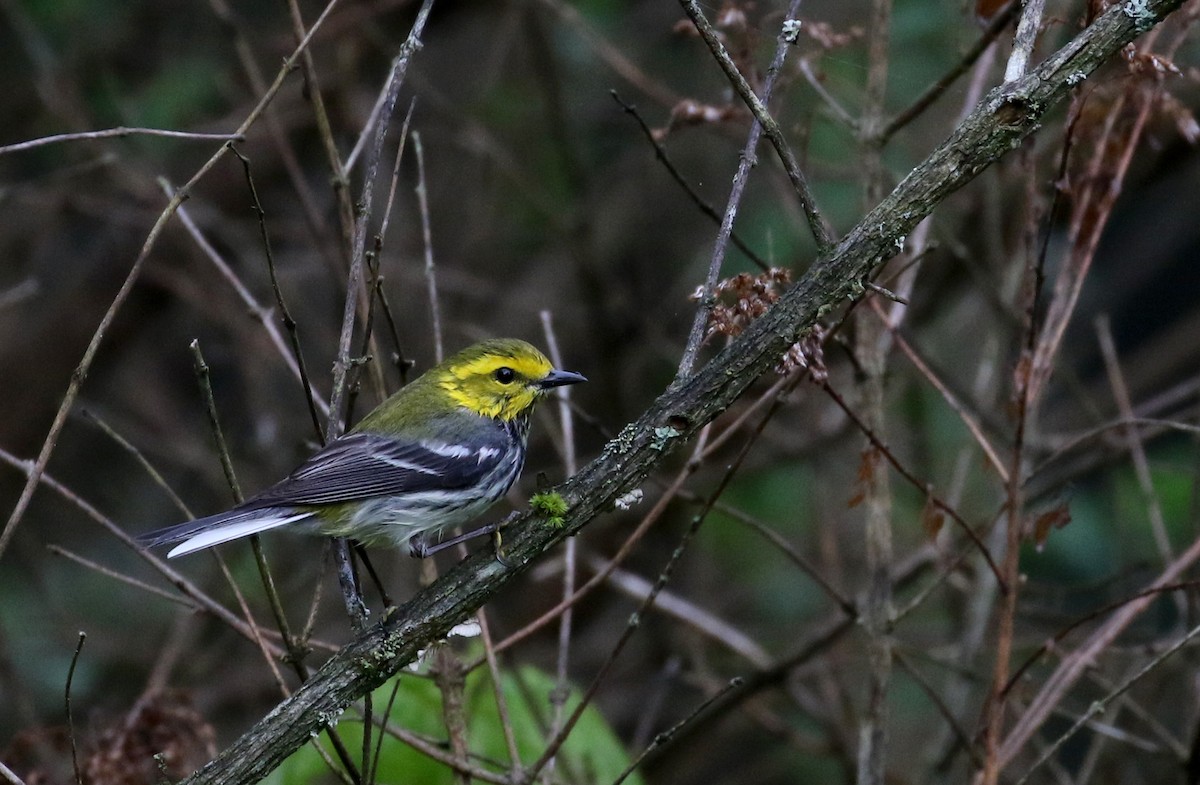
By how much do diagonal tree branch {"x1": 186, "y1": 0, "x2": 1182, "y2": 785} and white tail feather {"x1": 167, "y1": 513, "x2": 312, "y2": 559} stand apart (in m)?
0.72

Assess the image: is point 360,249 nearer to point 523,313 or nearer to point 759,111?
point 759,111

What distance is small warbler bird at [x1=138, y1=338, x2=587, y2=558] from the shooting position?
361 centimetres

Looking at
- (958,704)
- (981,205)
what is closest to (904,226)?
(958,704)

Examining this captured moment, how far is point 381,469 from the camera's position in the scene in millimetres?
3836

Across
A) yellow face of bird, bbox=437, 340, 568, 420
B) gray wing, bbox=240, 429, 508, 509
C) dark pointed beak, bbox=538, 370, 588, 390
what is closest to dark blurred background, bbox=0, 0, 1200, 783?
yellow face of bird, bbox=437, 340, 568, 420

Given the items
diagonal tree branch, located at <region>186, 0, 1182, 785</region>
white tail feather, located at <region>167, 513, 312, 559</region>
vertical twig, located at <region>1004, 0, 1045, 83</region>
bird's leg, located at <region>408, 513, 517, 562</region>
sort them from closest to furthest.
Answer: diagonal tree branch, located at <region>186, 0, 1182, 785</region> → vertical twig, located at <region>1004, 0, 1045, 83</region> → bird's leg, located at <region>408, 513, 517, 562</region> → white tail feather, located at <region>167, 513, 312, 559</region>

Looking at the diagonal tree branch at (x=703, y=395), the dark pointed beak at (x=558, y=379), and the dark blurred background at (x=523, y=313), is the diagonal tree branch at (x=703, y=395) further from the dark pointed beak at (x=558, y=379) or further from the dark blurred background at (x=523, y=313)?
the dark blurred background at (x=523, y=313)

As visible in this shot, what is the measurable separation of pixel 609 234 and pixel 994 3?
15.3 feet

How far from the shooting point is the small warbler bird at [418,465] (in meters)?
3.61

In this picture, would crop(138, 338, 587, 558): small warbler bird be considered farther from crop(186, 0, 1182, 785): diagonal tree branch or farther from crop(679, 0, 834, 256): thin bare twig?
crop(679, 0, 834, 256): thin bare twig

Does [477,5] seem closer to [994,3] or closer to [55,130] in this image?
[55,130]

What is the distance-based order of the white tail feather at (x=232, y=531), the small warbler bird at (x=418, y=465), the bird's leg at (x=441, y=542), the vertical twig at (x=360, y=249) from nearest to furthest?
1. the bird's leg at (x=441, y=542)
2. the vertical twig at (x=360, y=249)
3. the white tail feather at (x=232, y=531)
4. the small warbler bird at (x=418, y=465)

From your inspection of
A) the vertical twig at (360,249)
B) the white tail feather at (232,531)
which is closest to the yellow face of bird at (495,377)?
the white tail feather at (232,531)

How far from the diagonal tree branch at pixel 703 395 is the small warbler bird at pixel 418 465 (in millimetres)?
721
